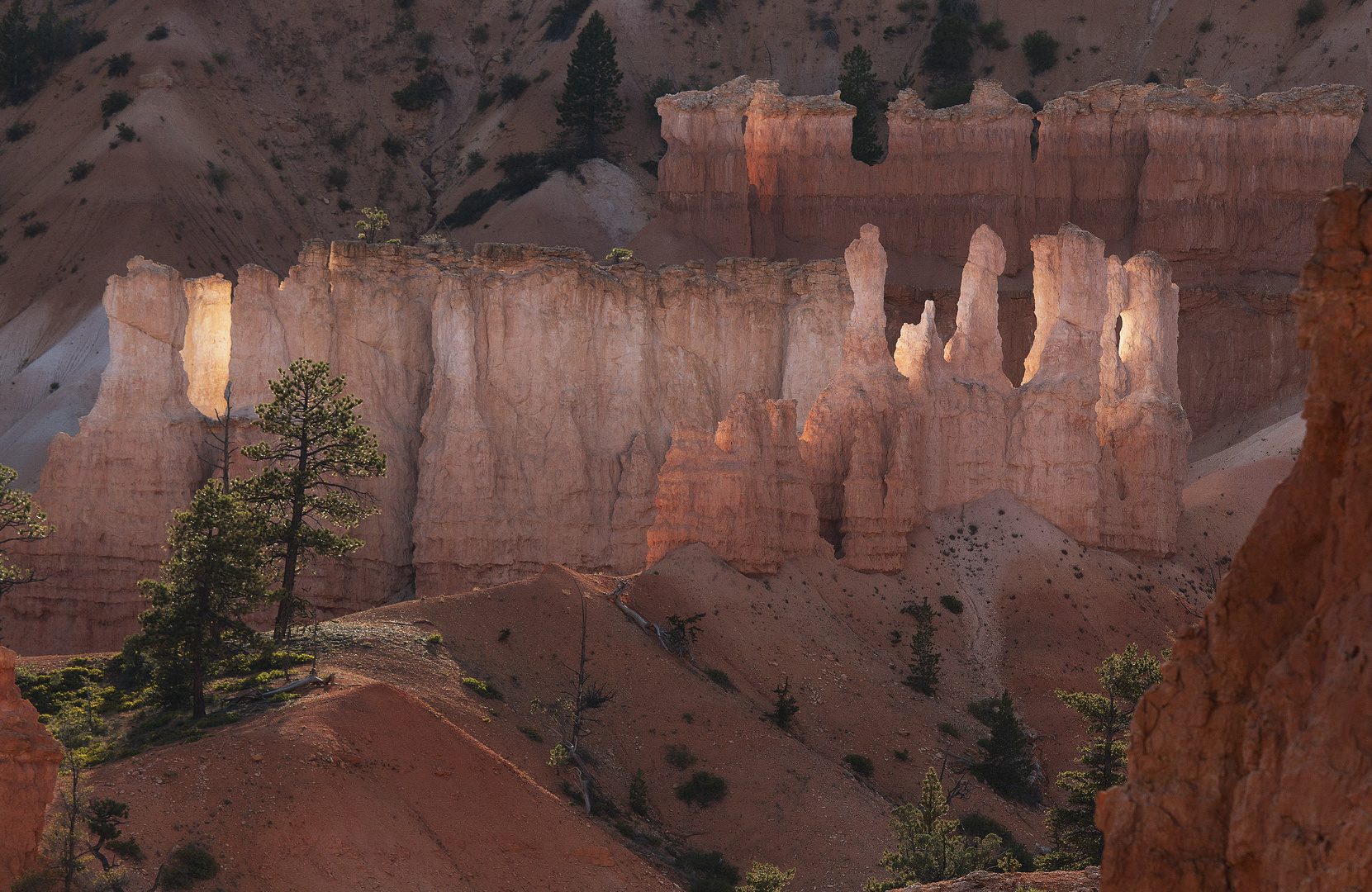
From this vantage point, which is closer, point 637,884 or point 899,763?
point 637,884

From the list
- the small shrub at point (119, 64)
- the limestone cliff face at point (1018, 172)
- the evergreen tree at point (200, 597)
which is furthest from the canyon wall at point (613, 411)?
the small shrub at point (119, 64)

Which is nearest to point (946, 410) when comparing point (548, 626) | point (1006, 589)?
point (1006, 589)

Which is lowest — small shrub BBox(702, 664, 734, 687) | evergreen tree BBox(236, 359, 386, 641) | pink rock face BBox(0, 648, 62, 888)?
small shrub BBox(702, 664, 734, 687)

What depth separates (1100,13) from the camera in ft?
343

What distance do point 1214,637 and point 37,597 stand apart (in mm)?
50508

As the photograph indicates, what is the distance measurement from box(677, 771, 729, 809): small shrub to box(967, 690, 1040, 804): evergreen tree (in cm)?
840

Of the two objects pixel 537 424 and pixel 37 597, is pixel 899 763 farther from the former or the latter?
pixel 37 597

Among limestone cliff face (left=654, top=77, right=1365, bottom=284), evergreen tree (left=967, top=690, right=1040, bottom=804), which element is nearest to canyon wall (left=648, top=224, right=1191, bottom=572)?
evergreen tree (left=967, top=690, right=1040, bottom=804)

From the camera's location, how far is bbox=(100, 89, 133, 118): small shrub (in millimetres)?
94000

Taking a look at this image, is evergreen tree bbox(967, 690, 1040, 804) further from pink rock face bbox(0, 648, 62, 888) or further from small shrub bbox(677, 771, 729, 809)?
pink rock face bbox(0, 648, 62, 888)

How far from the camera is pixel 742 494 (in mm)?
50344

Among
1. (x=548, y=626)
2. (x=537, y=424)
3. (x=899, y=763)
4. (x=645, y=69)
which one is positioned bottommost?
(x=899, y=763)

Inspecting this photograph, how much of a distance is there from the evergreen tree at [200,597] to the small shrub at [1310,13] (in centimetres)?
8345

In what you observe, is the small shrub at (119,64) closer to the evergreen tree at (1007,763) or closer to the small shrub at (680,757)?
the small shrub at (680,757)
